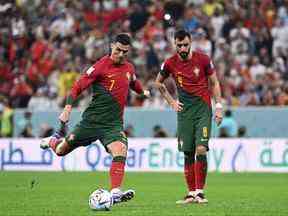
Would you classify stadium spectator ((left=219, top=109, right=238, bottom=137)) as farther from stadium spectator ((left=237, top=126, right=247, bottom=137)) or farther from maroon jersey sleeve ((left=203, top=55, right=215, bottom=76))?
maroon jersey sleeve ((left=203, top=55, right=215, bottom=76))

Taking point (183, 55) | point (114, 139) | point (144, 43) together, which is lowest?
point (114, 139)

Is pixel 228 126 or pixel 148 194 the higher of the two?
pixel 228 126

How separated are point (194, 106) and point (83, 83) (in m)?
2.07

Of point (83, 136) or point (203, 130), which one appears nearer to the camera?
point (83, 136)

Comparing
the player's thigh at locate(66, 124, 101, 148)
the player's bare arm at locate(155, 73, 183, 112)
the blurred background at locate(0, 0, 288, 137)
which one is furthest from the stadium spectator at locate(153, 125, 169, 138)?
the player's thigh at locate(66, 124, 101, 148)

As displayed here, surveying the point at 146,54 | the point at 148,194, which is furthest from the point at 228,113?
the point at 148,194

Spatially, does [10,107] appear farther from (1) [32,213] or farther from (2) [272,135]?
(1) [32,213]

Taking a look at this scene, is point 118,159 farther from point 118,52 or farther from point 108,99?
point 118,52

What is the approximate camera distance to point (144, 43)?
32.7 meters

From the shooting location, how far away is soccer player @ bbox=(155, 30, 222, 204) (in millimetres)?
16000

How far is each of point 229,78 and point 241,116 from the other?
132 cm

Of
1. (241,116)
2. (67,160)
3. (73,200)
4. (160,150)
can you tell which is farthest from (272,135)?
(73,200)

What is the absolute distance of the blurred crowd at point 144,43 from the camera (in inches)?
1205

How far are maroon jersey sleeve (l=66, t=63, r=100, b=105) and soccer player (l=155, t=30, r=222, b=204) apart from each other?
1.52 meters
